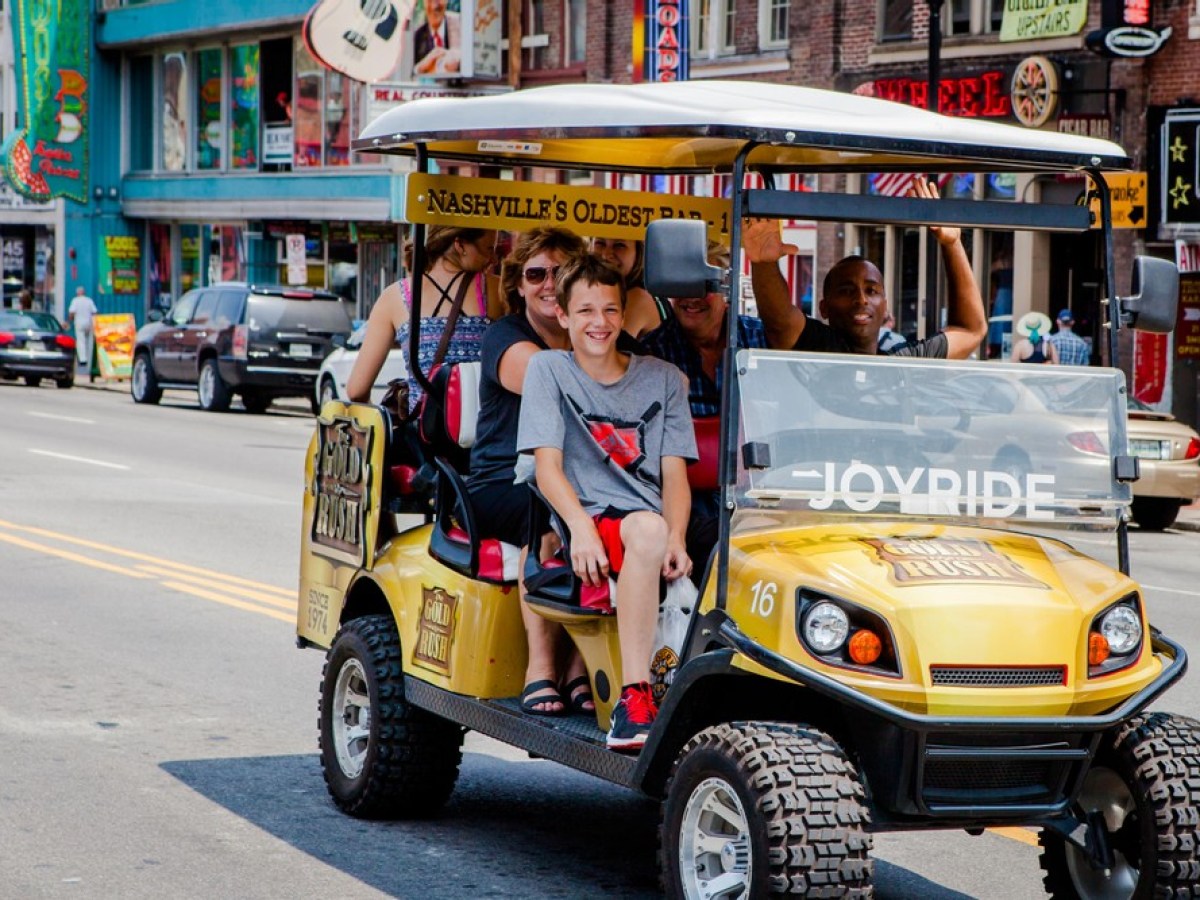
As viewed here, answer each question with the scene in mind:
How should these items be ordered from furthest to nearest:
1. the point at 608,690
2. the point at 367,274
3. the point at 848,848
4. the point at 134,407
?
the point at 367,274
the point at 134,407
the point at 608,690
the point at 848,848

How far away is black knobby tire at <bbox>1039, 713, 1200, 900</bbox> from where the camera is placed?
5.30 metres

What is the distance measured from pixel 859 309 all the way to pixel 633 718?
1.86m

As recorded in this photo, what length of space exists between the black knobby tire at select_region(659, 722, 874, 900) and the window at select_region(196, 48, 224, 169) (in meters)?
44.9

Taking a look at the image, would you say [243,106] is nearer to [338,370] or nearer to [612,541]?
[338,370]

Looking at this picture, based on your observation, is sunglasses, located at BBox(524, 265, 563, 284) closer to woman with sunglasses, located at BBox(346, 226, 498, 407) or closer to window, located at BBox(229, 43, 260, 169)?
woman with sunglasses, located at BBox(346, 226, 498, 407)

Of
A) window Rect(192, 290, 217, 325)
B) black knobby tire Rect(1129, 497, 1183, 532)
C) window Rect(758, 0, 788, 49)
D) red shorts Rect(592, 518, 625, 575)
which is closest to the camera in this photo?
red shorts Rect(592, 518, 625, 575)

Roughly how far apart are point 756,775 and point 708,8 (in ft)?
97.8

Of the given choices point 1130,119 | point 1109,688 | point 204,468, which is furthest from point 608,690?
point 1130,119

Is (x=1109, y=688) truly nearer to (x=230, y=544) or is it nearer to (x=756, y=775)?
(x=756, y=775)

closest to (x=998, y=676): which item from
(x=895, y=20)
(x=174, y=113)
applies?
(x=895, y=20)

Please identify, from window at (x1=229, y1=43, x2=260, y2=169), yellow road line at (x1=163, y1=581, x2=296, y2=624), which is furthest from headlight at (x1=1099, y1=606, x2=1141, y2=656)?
window at (x1=229, y1=43, x2=260, y2=169)

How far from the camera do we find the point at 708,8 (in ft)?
111

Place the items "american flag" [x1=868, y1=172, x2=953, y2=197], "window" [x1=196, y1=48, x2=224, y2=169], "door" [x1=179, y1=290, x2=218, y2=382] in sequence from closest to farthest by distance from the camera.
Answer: "american flag" [x1=868, y1=172, x2=953, y2=197] < "door" [x1=179, y1=290, x2=218, y2=382] < "window" [x1=196, y1=48, x2=224, y2=169]

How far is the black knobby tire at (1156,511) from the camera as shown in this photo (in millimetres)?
19375
